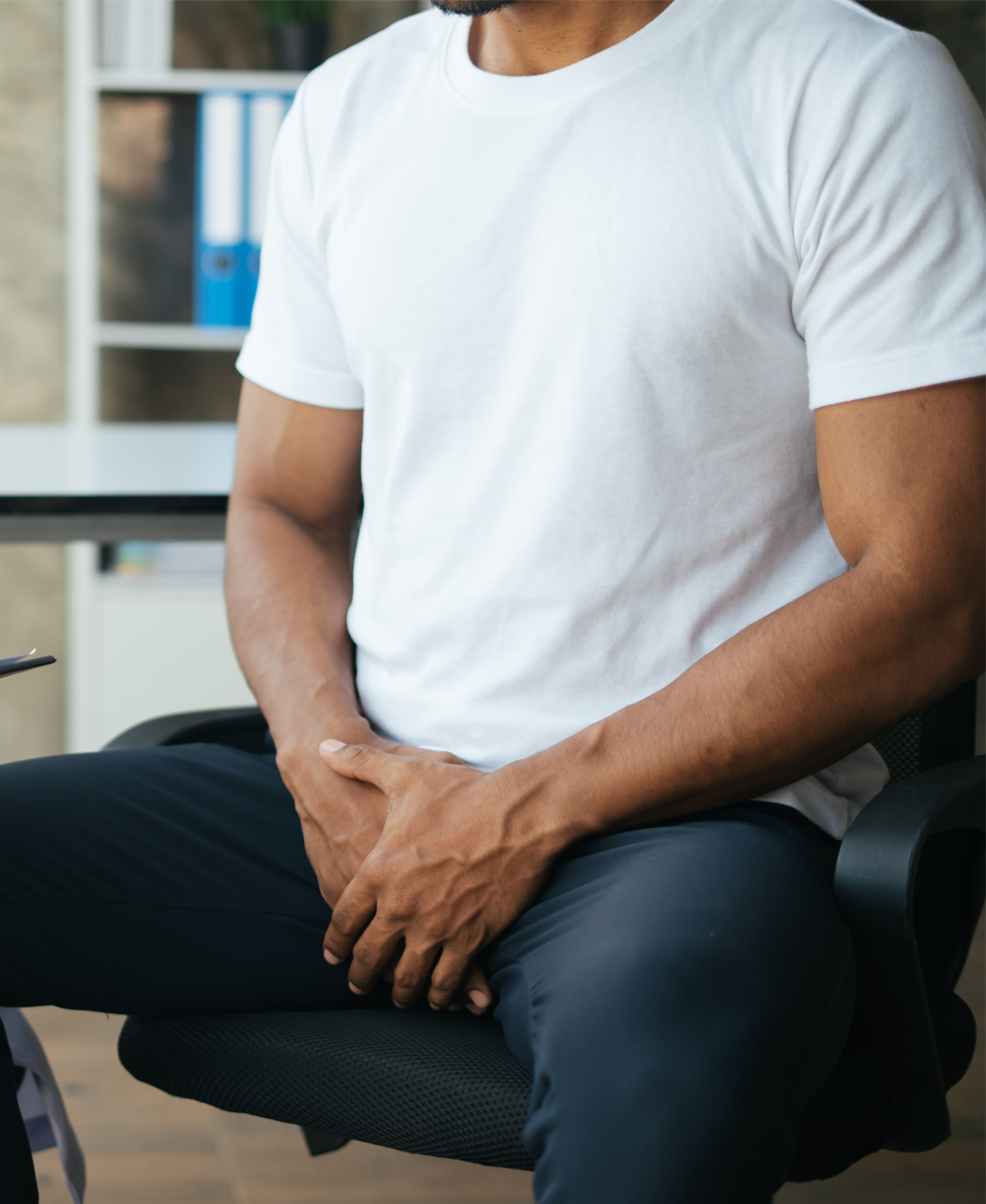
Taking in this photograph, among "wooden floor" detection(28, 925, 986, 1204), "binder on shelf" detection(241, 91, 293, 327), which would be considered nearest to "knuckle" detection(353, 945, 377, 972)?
"wooden floor" detection(28, 925, 986, 1204)

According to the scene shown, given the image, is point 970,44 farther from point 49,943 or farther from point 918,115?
point 49,943

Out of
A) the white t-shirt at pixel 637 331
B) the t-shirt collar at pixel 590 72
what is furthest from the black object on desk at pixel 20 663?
the t-shirt collar at pixel 590 72

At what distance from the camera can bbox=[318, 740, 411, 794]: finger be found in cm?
90

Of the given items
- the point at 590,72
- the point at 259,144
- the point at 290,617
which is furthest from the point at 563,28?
the point at 259,144

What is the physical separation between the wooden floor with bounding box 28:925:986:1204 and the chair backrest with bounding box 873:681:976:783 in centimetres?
70

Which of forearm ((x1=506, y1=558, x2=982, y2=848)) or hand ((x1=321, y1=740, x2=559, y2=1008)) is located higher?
forearm ((x1=506, y1=558, x2=982, y2=848))

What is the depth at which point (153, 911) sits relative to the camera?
92 cm

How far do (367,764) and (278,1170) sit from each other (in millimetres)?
906

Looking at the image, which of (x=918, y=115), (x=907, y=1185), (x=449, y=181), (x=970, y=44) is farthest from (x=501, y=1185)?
(x=970, y=44)

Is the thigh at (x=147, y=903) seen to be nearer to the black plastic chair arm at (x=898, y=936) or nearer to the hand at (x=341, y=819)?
the hand at (x=341, y=819)

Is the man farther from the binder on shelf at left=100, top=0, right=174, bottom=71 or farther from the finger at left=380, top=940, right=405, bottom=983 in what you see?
the binder on shelf at left=100, top=0, right=174, bottom=71

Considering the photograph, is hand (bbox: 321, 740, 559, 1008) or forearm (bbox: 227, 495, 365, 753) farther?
forearm (bbox: 227, 495, 365, 753)

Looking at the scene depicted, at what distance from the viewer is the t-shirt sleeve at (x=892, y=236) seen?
83 centimetres

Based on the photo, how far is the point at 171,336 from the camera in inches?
104
